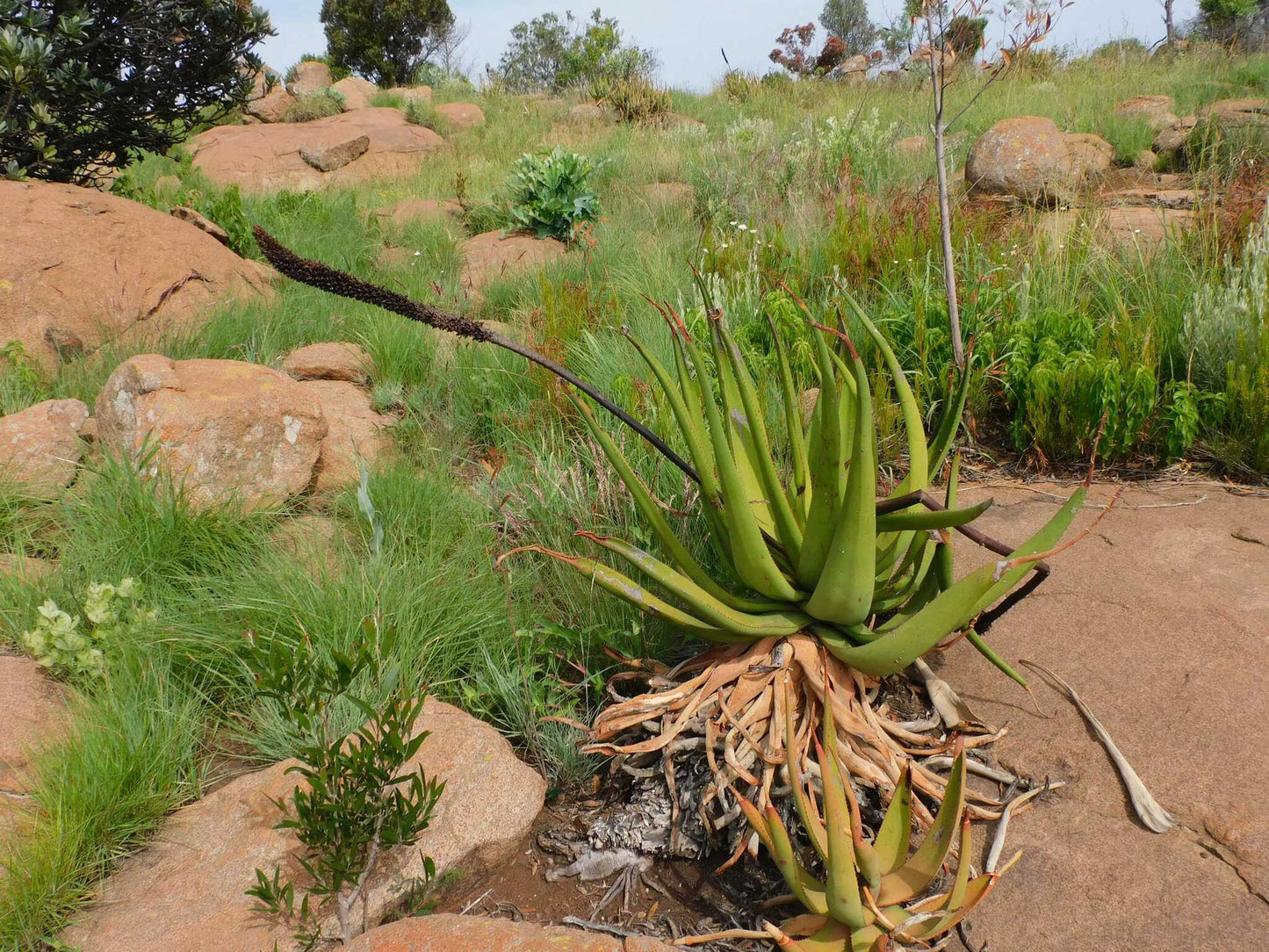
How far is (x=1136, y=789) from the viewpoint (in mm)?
2064

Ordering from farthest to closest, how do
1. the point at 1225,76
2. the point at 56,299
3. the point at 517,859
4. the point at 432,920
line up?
the point at 1225,76 < the point at 56,299 < the point at 517,859 < the point at 432,920

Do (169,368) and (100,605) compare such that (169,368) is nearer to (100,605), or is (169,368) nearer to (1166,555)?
(100,605)

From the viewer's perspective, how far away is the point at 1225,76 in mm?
11711

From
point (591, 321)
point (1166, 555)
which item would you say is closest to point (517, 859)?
point (1166, 555)

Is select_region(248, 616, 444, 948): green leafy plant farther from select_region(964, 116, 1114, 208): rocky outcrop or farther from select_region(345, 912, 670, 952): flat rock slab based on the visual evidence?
select_region(964, 116, 1114, 208): rocky outcrop

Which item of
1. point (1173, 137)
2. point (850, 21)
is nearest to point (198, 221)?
point (1173, 137)

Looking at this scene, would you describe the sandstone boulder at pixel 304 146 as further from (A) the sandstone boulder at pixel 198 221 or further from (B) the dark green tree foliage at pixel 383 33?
(B) the dark green tree foliage at pixel 383 33

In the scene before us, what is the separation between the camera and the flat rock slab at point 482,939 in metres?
1.64

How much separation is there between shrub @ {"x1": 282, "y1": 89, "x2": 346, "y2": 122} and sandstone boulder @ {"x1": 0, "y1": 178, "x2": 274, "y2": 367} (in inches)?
463

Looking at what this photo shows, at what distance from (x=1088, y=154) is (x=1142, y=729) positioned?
7848 mm

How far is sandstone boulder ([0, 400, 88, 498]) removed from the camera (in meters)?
3.50

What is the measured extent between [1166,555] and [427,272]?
18.2 feet

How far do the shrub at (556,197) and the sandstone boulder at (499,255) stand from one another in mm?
151

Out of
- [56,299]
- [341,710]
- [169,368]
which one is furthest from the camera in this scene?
[56,299]
